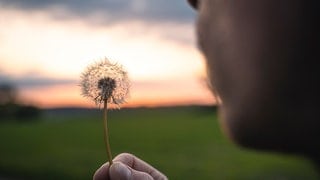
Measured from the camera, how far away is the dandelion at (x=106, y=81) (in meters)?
0.75

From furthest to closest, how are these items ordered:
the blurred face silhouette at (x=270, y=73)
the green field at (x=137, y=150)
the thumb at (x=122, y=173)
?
1. the green field at (x=137, y=150)
2. the thumb at (x=122, y=173)
3. the blurred face silhouette at (x=270, y=73)

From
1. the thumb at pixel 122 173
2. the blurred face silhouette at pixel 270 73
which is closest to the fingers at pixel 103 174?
the thumb at pixel 122 173

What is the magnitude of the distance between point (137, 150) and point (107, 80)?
25.5 ft

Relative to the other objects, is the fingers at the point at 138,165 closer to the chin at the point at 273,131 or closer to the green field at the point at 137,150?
the chin at the point at 273,131

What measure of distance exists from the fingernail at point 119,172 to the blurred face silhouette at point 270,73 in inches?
12.6

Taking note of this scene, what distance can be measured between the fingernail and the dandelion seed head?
82mm

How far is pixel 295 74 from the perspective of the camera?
34cm

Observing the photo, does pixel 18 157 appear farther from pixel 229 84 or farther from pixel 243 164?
pixel 229 84

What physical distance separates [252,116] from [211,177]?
243 inches

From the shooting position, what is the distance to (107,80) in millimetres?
789

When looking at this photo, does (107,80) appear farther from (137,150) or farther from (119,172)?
(137,150)

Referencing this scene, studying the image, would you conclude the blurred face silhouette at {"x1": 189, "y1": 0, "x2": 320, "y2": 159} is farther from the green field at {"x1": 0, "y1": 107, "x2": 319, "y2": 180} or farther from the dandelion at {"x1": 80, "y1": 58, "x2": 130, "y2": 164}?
the green field at {"x1": 0, "y1": 107, "x2": 319, "y2": 180}

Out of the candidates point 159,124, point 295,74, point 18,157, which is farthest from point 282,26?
point 159,124

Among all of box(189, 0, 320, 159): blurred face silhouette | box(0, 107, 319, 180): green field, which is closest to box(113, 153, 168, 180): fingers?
box(189, 0, 320, 159): blurred face silhouette
